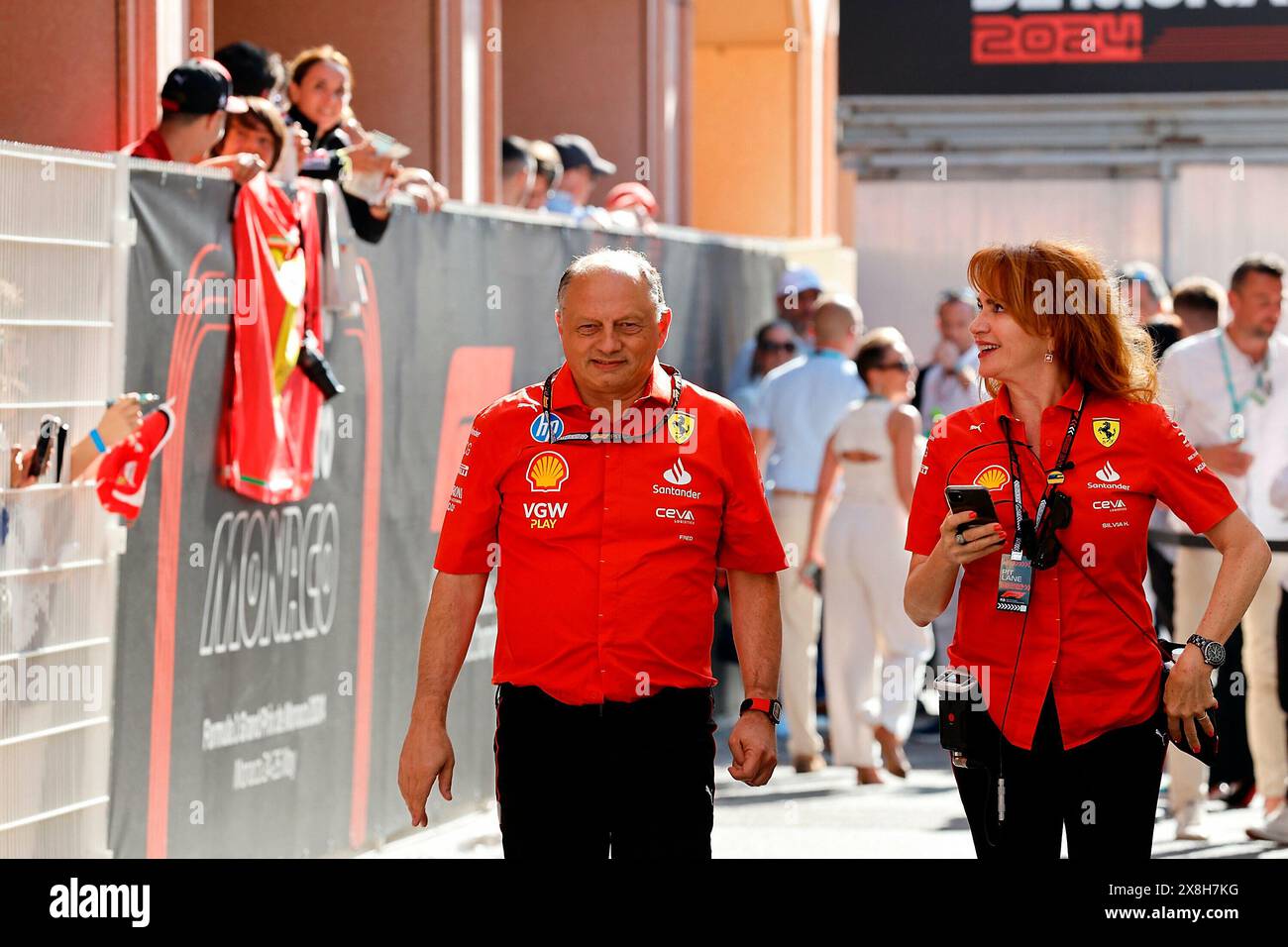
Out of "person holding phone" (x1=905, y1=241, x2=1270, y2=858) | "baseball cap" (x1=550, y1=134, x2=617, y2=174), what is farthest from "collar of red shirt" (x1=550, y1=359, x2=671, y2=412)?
"baseball cap" (x1=550, y1=134, x2=617, y2=174)

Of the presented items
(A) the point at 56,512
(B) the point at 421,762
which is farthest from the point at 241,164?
(B) the point at 421,762

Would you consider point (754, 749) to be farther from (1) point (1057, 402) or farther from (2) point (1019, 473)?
(1) point (1057, 402)

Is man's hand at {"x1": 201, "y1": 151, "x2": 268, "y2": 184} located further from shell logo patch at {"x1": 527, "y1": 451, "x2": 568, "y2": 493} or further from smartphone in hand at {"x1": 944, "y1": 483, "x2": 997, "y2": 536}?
smartphone in hand at {"x1": 944, "y1": 483, "x2": 997, "y2": 536}

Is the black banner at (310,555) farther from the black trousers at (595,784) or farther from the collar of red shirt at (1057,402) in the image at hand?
the collar of red shirt at (1057,402)

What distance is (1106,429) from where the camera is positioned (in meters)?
5.33

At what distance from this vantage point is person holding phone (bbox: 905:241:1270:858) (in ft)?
17.1

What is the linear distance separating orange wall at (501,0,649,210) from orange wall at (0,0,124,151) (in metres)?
8.53

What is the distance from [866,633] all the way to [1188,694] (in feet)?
23.1

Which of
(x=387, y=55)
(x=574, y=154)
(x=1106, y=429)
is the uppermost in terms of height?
(x=387, y=55)

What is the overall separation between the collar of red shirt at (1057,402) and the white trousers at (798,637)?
23.2ft

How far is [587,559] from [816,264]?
612 inches

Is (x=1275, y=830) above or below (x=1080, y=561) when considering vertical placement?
below

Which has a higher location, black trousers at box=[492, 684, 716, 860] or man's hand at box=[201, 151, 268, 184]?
man's hand at box=[201, 151, 268, 184]
